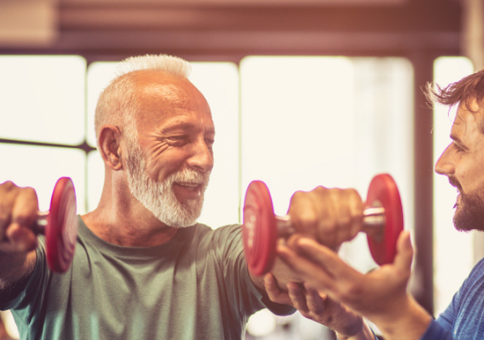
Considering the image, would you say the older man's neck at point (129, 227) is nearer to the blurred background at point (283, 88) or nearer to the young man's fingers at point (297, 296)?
the young man's fingers at point (297, 296)

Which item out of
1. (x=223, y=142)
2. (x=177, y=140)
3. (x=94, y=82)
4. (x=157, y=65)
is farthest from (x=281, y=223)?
(x=94, y=82)

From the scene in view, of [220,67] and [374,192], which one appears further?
[220,67]

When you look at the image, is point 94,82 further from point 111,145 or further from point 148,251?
point 148,251

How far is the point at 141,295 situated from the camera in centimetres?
130

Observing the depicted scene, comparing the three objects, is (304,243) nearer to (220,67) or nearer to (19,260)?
(19,260)

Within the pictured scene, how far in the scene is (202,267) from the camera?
1383mm

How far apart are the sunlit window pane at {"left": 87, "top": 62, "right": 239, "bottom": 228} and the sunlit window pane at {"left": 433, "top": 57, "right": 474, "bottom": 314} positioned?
6.06 feet

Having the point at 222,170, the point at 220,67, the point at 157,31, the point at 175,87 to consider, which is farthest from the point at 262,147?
the point at 175,87

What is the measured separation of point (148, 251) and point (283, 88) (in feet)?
9.00

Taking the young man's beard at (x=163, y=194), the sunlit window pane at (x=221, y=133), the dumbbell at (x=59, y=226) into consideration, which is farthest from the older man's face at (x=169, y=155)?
the sunlit window pane at (x=221, y=133)

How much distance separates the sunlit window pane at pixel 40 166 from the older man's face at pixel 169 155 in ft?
7.04

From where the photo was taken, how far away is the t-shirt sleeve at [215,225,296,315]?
1313 millimetres

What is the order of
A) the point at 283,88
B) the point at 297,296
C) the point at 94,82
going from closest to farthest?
1. the point at 297,296
2. the point at 94,82
3. the point at 283,88

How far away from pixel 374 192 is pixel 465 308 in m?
0.62
